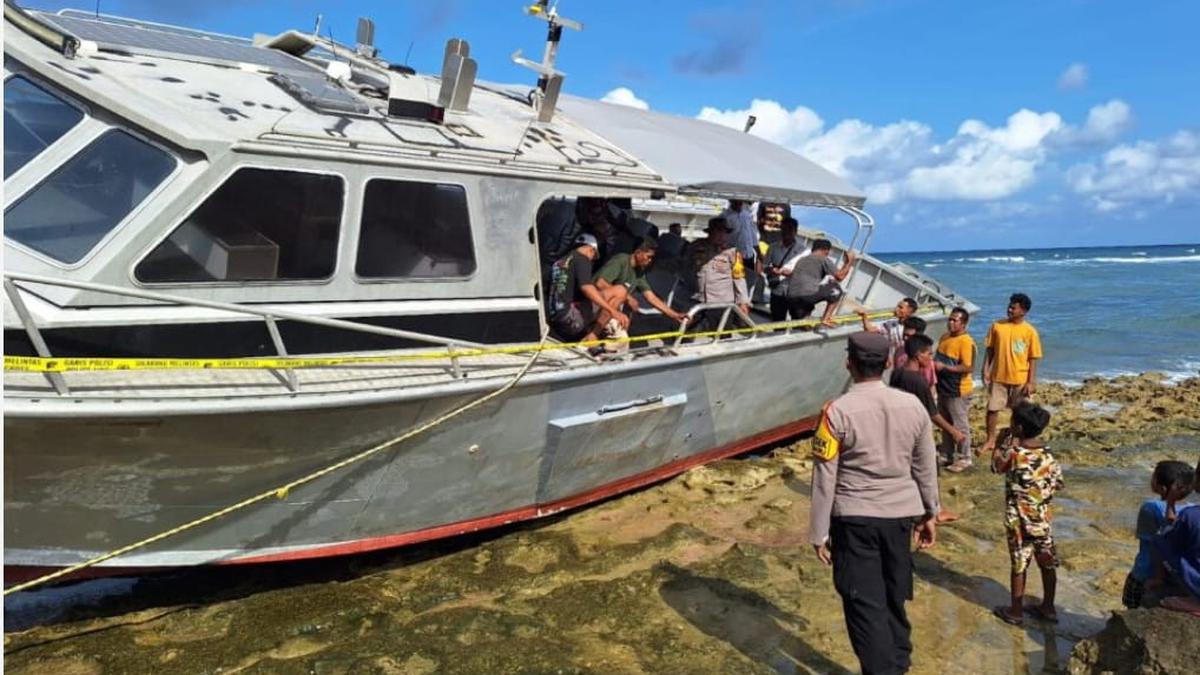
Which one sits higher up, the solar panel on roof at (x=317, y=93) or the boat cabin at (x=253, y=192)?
the solar panel on roof at (x=317, y=93)

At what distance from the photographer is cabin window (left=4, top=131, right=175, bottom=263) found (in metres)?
4.61

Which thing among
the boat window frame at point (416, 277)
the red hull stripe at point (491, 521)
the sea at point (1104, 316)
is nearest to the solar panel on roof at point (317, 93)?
the boat window frame at point (416, 277)

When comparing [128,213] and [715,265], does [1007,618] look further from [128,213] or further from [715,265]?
[128,213]

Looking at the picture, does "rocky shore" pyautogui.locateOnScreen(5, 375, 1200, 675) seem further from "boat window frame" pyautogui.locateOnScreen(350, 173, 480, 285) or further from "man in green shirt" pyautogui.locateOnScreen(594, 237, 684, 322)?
"boat window frame" pyautogui.locateOnScreen(350, 173, 480, 285)

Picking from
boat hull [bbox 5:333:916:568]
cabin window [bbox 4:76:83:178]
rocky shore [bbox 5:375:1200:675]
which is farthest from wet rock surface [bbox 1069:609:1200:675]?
cabin window [bbox 4:76:83:178]

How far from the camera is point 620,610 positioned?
16.6 feet

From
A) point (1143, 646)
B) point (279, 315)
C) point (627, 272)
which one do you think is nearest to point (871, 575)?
point (1143, 646)

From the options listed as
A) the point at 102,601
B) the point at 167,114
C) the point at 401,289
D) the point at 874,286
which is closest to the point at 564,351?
the point at 401,289

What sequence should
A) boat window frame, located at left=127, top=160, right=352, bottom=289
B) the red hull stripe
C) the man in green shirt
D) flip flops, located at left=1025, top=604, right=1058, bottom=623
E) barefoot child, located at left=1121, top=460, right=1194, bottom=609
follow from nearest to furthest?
barefoot child, located at left=1121, top=460, right=1194, bottom=609 → the red hull stripe → boat window frame, located at left=127, top=160, right=352, bottom=289 → flip flops, located at left=1025, top=604, right=1058, bottom=623 → the man in green shirt

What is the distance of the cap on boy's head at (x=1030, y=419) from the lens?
15.0 feet

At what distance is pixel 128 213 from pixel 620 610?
3482 millimetres

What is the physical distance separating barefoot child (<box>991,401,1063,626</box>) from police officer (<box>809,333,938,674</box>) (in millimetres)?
1110

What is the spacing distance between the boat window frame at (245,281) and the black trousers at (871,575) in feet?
10.6

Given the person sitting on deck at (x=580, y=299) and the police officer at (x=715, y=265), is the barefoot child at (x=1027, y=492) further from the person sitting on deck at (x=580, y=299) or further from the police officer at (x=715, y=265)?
the police officer at (x=715, y=265)
